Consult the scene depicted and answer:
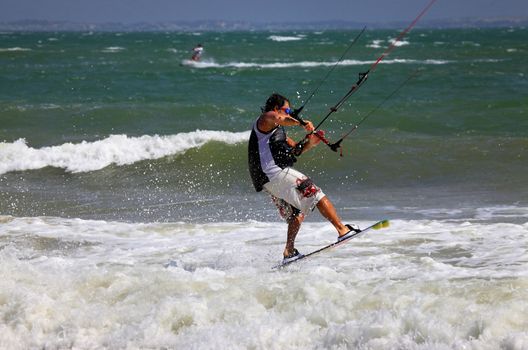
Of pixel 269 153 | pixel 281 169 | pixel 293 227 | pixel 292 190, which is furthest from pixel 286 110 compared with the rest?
pixel 293 227

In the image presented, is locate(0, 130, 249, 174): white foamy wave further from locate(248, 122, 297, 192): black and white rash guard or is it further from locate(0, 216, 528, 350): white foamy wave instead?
locate(248, 122, 297, 192): black and white rash guard

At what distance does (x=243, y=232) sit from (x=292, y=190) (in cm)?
215

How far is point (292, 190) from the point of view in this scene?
7641 millimetres

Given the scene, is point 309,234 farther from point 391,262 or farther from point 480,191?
point 480,191

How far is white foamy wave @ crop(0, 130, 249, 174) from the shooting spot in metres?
15.6

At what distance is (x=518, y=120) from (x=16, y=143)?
12.3 meters

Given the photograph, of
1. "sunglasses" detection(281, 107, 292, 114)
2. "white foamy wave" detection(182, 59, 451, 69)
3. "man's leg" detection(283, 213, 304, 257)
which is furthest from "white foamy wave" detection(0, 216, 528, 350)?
"white foamy wave" detection(182, 59, 451, 69)

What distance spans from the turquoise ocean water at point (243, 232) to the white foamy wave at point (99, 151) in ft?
0.19

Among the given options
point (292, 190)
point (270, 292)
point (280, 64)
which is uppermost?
point (292, 190)

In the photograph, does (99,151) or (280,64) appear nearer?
(99,151)

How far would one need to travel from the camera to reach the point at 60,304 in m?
6.78

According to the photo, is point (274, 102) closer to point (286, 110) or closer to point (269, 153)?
point (286, 110)

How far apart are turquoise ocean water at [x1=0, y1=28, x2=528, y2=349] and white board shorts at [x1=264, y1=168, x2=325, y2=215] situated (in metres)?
0.67

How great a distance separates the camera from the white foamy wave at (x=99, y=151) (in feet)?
51.3
